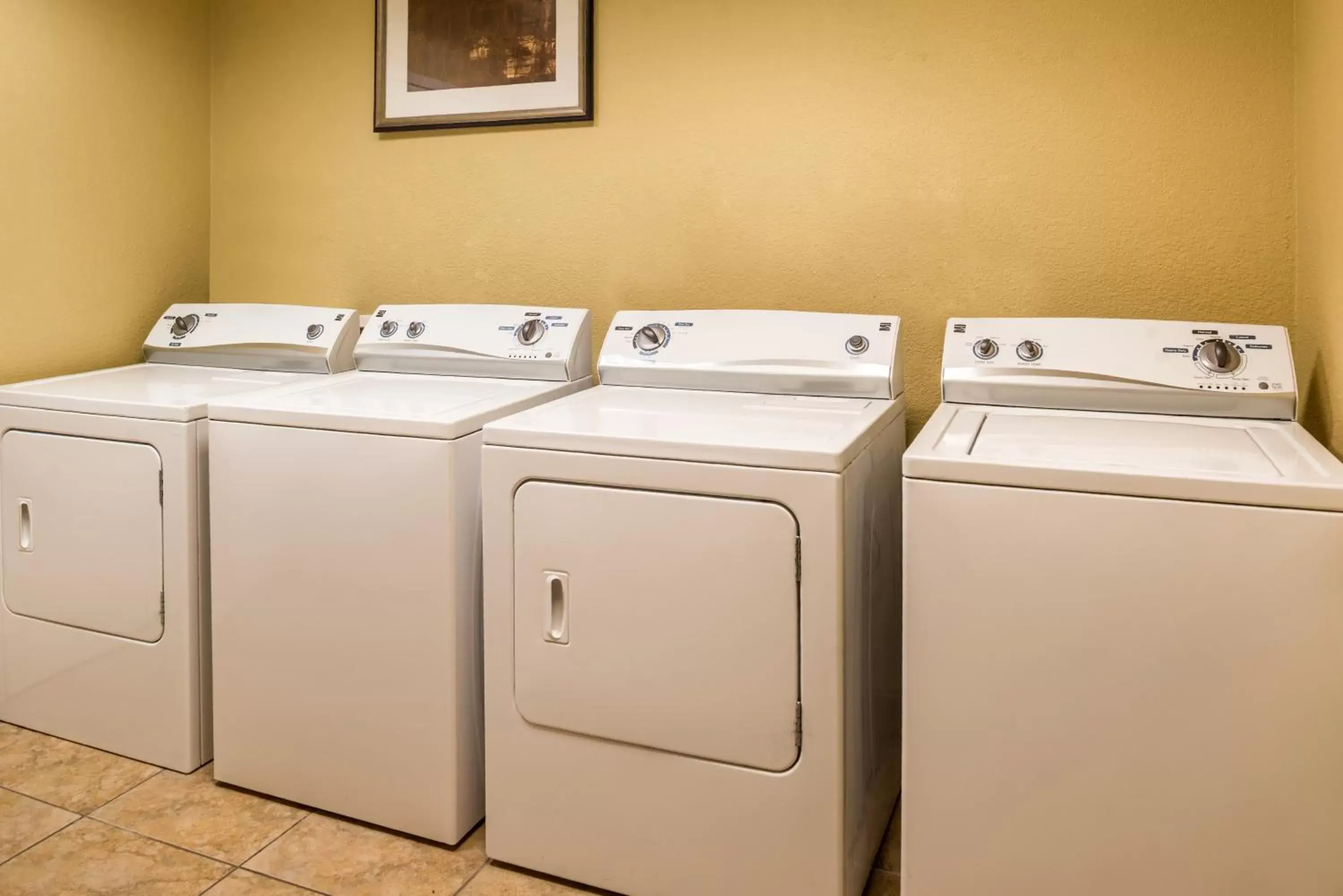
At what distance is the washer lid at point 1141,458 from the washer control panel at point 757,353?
256 millimetres

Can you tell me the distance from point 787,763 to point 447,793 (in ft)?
2.31

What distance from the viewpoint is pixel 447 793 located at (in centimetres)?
194

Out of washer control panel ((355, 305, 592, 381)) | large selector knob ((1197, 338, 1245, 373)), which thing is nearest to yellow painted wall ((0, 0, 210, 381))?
washer control panel ((355, 305, 592, 381))

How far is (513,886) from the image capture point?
6.08 feet

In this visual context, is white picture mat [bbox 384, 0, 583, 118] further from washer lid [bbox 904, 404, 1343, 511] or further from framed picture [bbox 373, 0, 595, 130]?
washer lid [bbox 904, 404, 1343, 511]

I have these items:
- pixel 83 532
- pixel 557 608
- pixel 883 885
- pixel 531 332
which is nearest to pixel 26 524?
pixel 83 532

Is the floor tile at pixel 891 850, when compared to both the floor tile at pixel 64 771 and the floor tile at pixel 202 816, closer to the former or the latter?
the floor tile at pixel 202 816

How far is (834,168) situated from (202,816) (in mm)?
1965

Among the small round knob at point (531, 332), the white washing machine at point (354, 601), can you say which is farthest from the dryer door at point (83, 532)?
the small round knob at point (531, 332)

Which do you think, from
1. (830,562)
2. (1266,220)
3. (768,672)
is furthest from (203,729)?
(1266,220)

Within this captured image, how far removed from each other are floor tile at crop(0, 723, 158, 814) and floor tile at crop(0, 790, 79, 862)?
0.02m

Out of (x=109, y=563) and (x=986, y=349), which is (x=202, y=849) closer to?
(x=109, y=563)

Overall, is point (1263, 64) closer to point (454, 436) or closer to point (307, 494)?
point (454, 436)

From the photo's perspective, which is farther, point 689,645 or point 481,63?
point 481,63
